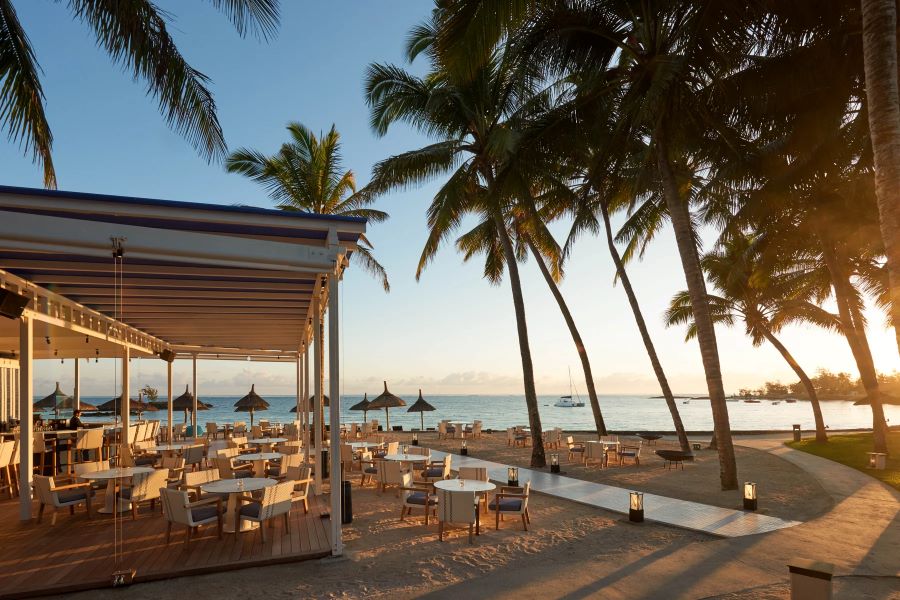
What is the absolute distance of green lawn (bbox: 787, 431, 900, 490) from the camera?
13531 millimetres

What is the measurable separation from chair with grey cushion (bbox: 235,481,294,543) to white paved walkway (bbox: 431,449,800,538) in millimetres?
5500

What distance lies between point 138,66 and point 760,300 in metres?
23.7

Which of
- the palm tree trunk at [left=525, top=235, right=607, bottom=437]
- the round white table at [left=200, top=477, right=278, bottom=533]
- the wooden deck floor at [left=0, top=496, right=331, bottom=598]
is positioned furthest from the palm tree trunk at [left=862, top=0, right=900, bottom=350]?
the palm tree trunk at [left=525, top=235, right=607, bottom=437]

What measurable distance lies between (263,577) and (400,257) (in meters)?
14.8

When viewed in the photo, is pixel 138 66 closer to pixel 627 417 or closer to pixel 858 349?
pixel 858 349

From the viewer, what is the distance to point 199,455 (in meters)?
12.8

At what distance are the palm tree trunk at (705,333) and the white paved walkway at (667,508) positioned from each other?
1630 millimetres

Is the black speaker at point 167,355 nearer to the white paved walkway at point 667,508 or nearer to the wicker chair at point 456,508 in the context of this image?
the white paved walkway at point 667,508

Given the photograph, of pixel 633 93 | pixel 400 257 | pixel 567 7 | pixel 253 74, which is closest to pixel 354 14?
pixel 253 74

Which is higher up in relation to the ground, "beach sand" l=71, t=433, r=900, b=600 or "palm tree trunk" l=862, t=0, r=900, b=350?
"palm tree trunk" l=862, t=0, r=900, b=350

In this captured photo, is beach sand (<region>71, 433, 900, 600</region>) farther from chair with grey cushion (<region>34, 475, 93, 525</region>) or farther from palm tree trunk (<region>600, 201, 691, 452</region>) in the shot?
palm tree trunk (<region>600, 201, 691, 452</region>)

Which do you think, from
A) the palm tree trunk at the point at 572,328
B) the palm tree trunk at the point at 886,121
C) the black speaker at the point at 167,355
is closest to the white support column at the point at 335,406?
the palm tree trunk at the point at 886,121

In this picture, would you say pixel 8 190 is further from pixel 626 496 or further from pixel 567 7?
pixel 626 496

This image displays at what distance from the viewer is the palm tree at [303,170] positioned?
16.8m
